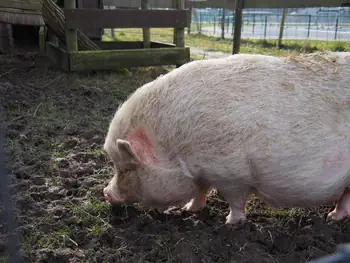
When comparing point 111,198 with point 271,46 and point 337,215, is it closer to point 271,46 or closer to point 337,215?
point 337,215

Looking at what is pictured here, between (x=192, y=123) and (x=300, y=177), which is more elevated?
(x=192, y=123)

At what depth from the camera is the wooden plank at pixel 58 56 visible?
23.3ft

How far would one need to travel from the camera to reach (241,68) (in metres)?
3.21

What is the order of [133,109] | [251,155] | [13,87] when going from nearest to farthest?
[251,155] → [133,109] → [13,87]

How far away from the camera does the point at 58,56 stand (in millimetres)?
7562

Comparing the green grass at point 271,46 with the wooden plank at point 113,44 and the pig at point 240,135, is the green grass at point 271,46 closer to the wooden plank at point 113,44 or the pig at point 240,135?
the pig at point 240,135

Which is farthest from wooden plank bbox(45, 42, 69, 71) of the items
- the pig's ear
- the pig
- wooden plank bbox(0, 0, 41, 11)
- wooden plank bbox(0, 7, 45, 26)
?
the pig's ear

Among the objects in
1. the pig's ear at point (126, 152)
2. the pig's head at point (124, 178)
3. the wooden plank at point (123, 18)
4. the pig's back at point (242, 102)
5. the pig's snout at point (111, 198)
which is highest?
the wooden plank at point (123, 18)

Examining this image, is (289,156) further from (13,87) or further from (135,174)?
(13,87)

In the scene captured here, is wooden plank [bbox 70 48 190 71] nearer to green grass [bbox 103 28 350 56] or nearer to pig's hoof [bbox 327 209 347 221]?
green grass [bbox 103 28 350 56]

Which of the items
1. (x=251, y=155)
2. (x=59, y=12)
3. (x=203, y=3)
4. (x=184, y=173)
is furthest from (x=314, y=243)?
(x=203, y=3)

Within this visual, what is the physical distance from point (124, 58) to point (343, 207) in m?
5.07

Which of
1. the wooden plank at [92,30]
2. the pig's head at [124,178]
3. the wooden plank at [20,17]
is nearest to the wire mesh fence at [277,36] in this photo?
the wooden plank at [92,30]

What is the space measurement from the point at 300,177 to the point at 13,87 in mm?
4847
